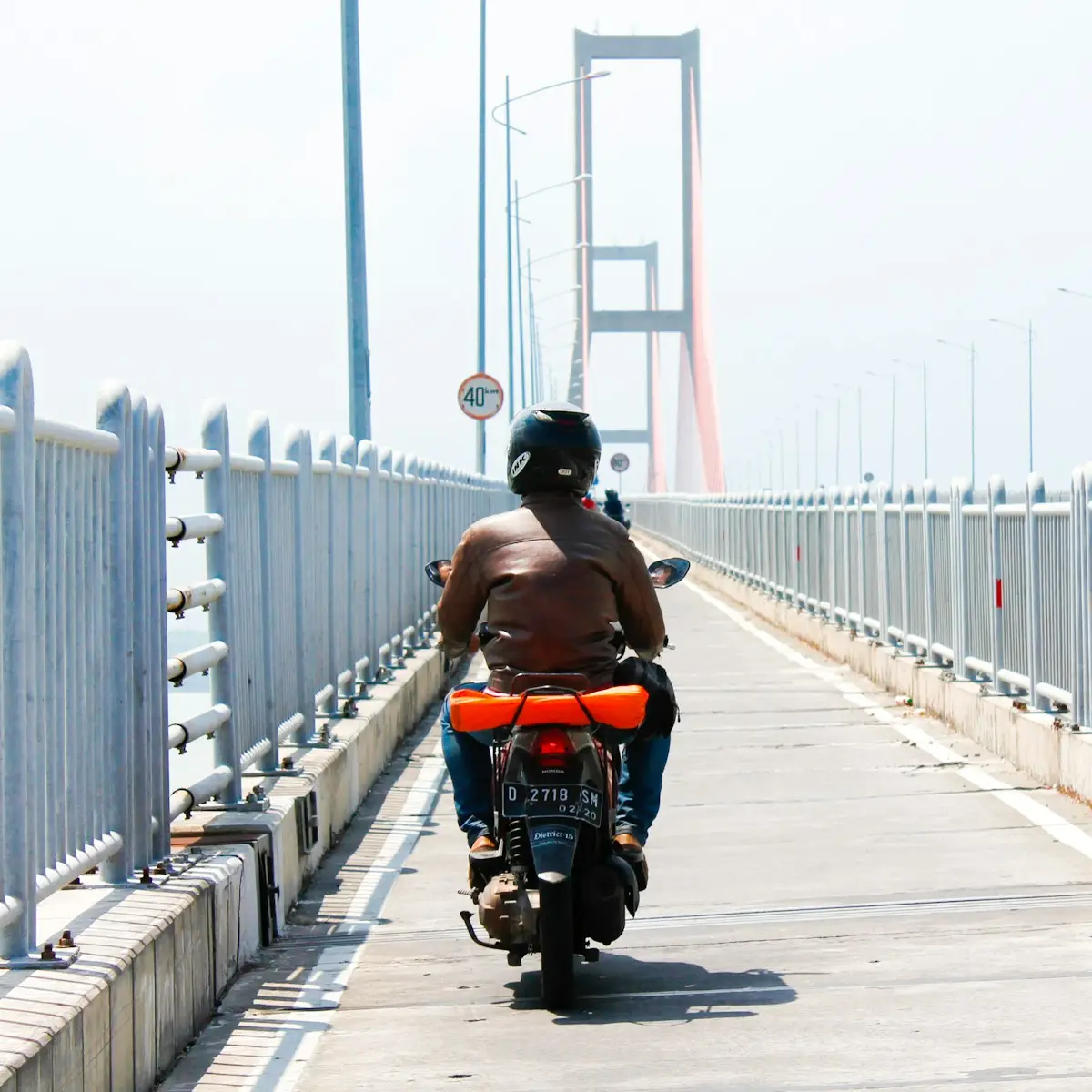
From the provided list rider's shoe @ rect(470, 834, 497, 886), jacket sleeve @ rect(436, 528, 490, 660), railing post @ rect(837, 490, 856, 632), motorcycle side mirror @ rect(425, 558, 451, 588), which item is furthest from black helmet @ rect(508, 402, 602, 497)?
railing post @ rect(837, 490, 856, 632)

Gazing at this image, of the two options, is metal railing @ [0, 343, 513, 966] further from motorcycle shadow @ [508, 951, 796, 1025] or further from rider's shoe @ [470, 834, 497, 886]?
motorcycle shadow @ [508, 951, 796, 1025]

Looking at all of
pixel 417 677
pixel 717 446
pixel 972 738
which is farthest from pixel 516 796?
pixel 717 446

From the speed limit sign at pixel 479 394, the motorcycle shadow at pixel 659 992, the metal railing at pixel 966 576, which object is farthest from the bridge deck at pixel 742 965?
the speed limit sign at pixel 479 394

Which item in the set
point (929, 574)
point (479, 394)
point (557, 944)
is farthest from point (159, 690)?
point (479, 394)

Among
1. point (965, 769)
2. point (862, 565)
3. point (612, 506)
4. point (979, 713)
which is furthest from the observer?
point (612, 506)

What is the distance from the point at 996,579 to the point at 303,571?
177 inches

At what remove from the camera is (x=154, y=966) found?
5.57 meters

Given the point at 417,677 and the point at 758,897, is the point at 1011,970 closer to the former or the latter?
the point at 758,897

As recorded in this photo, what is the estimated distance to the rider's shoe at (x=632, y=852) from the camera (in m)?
6.48

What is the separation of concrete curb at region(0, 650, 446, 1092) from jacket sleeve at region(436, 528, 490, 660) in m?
0.98

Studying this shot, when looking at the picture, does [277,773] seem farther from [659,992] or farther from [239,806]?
[659,992]

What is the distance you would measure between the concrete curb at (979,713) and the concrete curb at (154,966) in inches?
137

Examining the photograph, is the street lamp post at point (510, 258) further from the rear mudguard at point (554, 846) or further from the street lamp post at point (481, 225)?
the rear mudguard at point (554, 846)

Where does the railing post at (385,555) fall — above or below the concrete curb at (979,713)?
above
